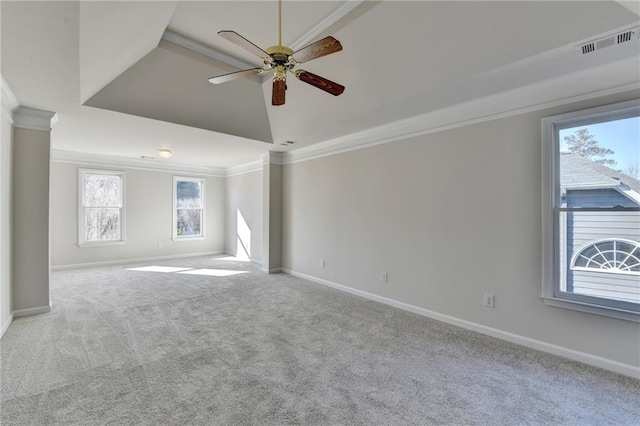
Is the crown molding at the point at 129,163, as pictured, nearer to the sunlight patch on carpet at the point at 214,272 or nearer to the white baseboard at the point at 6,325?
the sunlight patch on carpet at the point at 214,272

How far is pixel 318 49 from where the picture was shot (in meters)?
1.88

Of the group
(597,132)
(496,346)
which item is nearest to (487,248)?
(496,346)

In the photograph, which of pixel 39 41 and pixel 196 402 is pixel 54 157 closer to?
pixel 39 41

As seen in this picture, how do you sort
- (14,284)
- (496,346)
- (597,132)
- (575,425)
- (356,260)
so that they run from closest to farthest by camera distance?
(575,425)
(597,132)
(496,346)
(14,284)
(356,260)

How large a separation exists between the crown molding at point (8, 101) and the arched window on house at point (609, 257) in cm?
555

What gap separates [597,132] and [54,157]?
8490 millimetres

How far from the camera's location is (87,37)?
2.19 m

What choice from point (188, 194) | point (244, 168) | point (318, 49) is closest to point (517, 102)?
point (318, 49)

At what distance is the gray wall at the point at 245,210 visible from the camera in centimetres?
686

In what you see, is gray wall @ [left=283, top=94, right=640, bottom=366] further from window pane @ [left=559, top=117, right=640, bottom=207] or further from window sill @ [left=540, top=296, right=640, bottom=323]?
window pane @ [left=559, top=117, right=640, bottom=207]

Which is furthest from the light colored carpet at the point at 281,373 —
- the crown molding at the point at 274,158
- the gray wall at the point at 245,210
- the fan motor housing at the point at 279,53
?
the gray wall at the point at 245,210

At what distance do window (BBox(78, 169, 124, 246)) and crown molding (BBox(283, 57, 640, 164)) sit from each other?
569 cm

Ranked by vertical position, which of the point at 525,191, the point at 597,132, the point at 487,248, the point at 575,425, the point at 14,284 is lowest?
the point at 575,425

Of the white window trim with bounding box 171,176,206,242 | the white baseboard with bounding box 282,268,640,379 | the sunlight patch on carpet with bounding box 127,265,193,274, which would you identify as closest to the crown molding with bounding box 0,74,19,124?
the sunlight patch on carpet with bounding box 127,265,193,274
